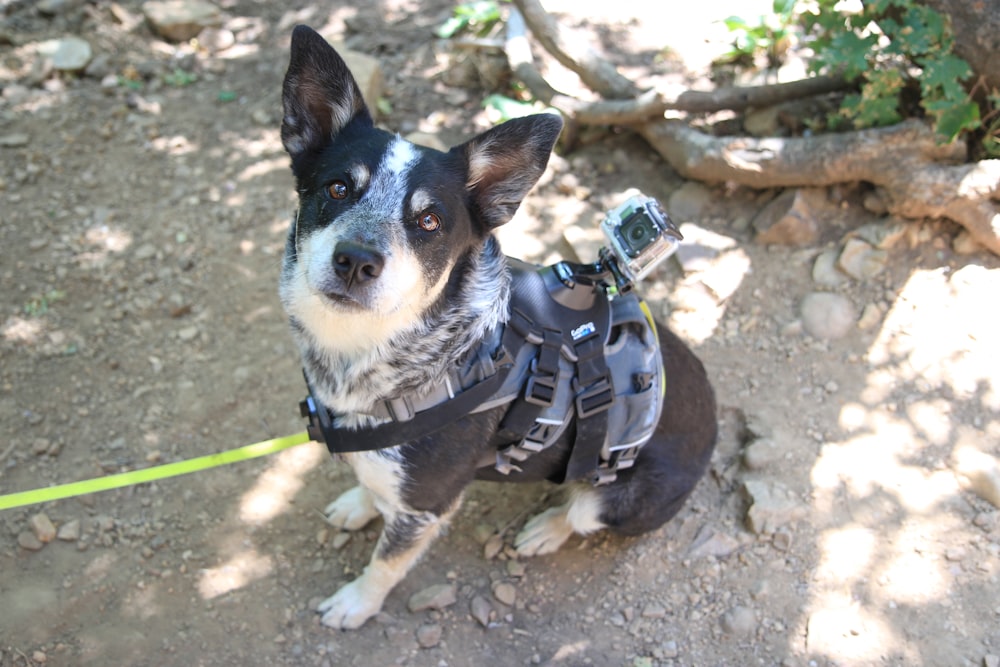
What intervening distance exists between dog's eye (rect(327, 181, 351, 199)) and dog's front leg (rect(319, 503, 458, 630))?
1.55m

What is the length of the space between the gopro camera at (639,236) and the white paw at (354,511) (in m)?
1.90

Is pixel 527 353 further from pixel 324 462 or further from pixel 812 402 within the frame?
pixel 812 402

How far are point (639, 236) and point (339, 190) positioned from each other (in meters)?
1.29

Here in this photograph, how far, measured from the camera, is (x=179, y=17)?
6867mm

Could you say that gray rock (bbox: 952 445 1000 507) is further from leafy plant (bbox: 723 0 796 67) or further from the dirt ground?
leafy plant (bbox: 723 0 796 67)

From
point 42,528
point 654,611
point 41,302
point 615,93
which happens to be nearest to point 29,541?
point 42,528

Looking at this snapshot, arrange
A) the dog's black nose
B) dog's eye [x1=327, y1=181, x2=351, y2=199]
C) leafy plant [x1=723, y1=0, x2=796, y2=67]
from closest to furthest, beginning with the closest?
the dog's black nose, dog's eye [x1=327, y1=181, x2=351, y2=199], leafy plant [x1=723, y1=0, x2=796, y2=67]

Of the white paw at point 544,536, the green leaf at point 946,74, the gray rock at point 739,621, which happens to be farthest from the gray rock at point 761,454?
the green leaf at point 946,74

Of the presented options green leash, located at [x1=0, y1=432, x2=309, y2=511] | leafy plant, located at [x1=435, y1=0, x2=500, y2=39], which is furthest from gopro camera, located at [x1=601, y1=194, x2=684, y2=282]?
leafy plant, located at [x1=435, y1=0, x2=500, y2=39]

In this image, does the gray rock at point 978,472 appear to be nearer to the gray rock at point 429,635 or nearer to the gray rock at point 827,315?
the gray rock at point 827,315

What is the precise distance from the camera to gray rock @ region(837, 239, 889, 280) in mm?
4871

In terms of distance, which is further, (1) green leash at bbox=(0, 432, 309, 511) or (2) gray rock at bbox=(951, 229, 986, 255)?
(2) gray rock at bbox=(951, 229, 986, 255)

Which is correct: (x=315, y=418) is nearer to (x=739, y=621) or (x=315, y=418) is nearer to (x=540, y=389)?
(x=540, y=389)

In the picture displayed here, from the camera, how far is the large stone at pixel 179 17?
269 inches
